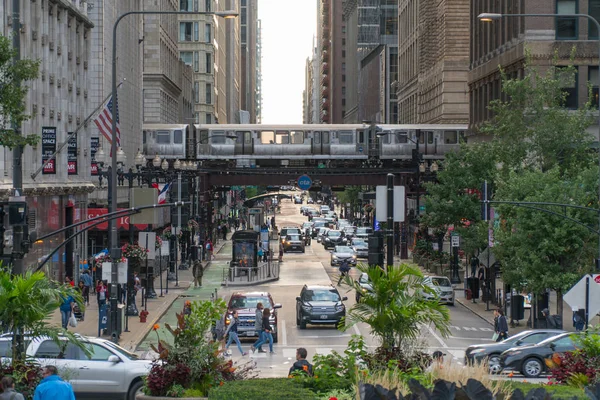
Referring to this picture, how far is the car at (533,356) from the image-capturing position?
2814cm

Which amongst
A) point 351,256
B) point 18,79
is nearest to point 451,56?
point 351,256

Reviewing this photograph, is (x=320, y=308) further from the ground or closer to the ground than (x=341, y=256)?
further from the ground

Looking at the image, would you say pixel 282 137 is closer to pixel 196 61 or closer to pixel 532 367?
pixel 532 367

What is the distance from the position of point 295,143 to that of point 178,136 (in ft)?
27.5

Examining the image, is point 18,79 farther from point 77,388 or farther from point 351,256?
point 351,256

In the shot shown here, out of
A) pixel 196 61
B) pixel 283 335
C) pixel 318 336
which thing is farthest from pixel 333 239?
pixel 196 61

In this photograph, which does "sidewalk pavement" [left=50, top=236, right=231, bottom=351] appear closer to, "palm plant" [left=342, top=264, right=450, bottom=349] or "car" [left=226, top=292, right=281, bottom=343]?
"car" [left=226, top=292, right=281, bottom=343]

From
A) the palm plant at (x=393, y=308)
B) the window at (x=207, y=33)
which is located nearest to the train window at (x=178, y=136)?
the window at (x=207, y=33)

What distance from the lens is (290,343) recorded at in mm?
35281

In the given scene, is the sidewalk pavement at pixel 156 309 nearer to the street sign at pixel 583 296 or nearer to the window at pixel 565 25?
the street sign at pixel 583 296

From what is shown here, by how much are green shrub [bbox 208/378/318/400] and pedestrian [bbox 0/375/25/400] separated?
105 inches

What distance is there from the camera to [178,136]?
7700cm

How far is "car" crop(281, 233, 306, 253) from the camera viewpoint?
82.6 m

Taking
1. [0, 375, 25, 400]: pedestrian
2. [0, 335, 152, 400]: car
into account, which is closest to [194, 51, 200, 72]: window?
[0, 335, 152, 400]: car
